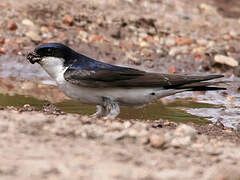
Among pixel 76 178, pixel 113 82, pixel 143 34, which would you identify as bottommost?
pixel 76 178

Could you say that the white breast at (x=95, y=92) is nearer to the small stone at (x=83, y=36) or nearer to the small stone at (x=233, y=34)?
the small stone at (x=83, y=36)

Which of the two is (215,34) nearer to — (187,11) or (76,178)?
(187,11)

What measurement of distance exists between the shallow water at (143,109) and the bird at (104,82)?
0.83 m

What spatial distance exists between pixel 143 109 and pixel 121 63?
2.35 m

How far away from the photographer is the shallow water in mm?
6609

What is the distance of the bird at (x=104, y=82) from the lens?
18.1 feet

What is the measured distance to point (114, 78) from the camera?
18.3 feet

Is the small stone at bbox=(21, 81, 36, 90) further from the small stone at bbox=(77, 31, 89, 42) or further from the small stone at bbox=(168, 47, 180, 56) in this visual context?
the small stone at bbox=(168, 47, 180, 56)

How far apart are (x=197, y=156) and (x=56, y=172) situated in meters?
1.05

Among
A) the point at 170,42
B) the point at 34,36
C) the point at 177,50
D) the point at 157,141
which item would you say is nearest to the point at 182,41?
the point at 170,42

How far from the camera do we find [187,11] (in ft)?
39.4

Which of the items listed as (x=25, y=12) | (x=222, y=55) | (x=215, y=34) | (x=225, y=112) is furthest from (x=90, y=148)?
(x=215, y=34)

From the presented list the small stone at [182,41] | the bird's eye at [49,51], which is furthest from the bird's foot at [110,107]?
the small stone at [182,41]

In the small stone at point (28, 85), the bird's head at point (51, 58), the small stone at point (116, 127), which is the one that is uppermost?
the bird's head at point (51, 58)
